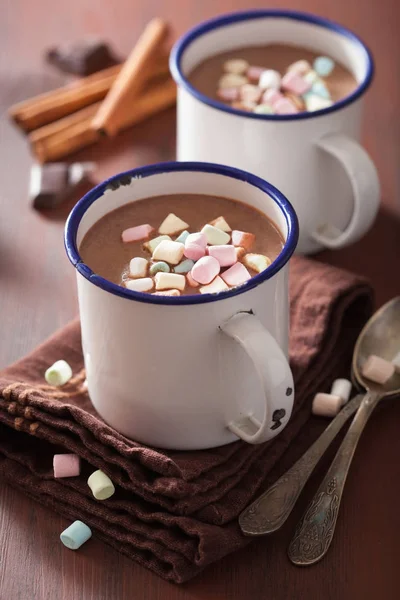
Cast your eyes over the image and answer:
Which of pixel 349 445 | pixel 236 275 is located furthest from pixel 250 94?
pixel 349 445

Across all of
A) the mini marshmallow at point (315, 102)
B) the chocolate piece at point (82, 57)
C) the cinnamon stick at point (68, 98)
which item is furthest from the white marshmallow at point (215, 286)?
the chocolate piece at point (82, 57)

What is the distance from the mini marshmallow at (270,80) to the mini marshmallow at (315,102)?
0.18 ft

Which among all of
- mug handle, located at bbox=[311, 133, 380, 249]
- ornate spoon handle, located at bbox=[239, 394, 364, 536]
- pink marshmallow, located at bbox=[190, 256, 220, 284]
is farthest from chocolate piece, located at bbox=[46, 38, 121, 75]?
ornate spoon handle, located at bbox=[239, 394, 364, 536]

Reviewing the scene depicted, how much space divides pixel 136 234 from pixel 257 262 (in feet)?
0.51

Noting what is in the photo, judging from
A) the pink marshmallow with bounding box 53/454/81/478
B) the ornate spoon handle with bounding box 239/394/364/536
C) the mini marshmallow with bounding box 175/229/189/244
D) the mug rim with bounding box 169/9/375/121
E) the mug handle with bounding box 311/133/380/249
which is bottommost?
the ornate spoon handle with bounding box 239/394/364/536

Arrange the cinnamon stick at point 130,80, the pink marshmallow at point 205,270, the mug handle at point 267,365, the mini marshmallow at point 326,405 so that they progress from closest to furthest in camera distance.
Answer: the mug handle at point 267,365, the pink marshmallow at point 205,270, the mini marshmallow at point 326,405, the cinnamon stick at point 130,80

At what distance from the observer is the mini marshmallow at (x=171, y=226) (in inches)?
48.3

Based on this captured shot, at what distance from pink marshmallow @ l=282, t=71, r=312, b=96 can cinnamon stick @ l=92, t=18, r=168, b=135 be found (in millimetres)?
319

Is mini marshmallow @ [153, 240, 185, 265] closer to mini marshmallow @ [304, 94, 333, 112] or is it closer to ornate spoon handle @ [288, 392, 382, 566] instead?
ornate spoon handle @ [288, 392, 382, 566]

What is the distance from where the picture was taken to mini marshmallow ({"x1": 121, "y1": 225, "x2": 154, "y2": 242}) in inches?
47.9

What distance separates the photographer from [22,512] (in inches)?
45.9

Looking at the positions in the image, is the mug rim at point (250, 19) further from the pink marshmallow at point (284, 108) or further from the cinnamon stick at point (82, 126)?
the cinnamon stick at point (82, 126)

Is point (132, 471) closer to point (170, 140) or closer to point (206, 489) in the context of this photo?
point (206, 489)

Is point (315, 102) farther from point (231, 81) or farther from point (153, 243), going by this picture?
point (153, 243)
